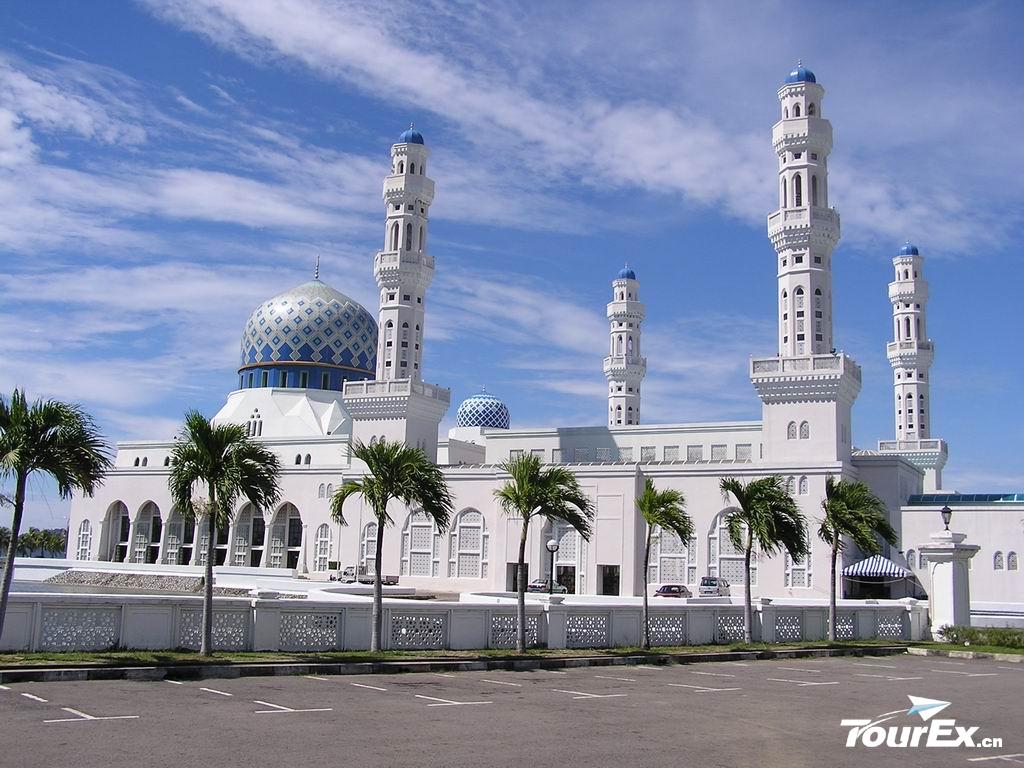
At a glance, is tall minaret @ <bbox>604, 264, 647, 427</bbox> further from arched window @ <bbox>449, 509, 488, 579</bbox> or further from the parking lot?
the parking lot

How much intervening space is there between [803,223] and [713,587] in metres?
16.9

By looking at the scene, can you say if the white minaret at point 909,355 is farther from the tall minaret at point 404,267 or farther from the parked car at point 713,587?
the tall minaret at point 404,267

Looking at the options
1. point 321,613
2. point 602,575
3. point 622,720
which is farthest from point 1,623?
point 602,575

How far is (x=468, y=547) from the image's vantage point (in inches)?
2010

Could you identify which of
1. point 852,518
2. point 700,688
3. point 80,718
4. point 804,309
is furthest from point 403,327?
point 80,718

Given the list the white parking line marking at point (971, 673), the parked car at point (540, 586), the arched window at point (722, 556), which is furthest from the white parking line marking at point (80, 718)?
the arched window at point (722, 556)

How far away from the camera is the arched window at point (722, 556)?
4516cm

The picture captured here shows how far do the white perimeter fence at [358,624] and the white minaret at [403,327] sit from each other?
30.1 m

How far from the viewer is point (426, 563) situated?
51969mm

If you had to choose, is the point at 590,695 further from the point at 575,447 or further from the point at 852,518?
the point at 575,447

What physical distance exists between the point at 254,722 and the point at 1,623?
630 cm

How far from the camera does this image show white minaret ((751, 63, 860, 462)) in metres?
44.3

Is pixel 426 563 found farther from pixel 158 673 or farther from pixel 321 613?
pixel 158 673

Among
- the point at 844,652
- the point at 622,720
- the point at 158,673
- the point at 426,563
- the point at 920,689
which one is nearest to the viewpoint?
the point at 622,720
